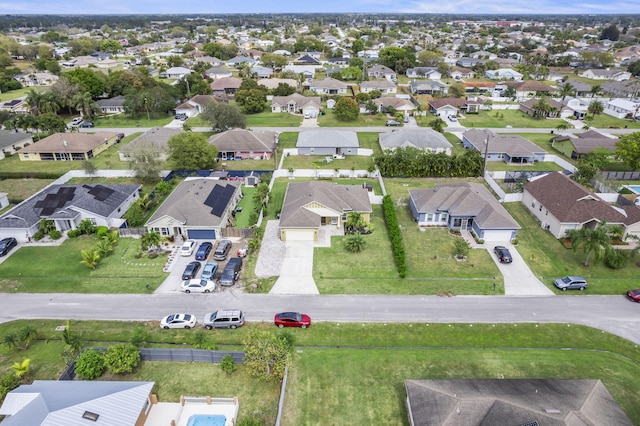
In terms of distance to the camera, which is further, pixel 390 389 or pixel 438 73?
pixel 438 73

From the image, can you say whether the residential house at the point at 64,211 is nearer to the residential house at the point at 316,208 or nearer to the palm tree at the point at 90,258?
the palm tree at the point at 90,258

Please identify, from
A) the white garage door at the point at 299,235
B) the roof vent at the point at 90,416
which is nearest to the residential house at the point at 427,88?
the white garage door at the point at 299,235

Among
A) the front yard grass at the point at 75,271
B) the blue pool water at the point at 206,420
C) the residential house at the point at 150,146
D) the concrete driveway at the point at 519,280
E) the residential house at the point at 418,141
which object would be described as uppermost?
the residential house at the point at 150,146

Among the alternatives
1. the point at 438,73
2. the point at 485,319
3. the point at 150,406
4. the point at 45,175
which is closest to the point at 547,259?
the point at 485,319

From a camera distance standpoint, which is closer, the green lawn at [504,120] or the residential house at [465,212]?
the residential house at [465,212]

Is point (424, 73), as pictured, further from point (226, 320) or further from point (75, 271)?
point (226, 320)

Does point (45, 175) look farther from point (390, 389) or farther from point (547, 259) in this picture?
point (547, 259)
